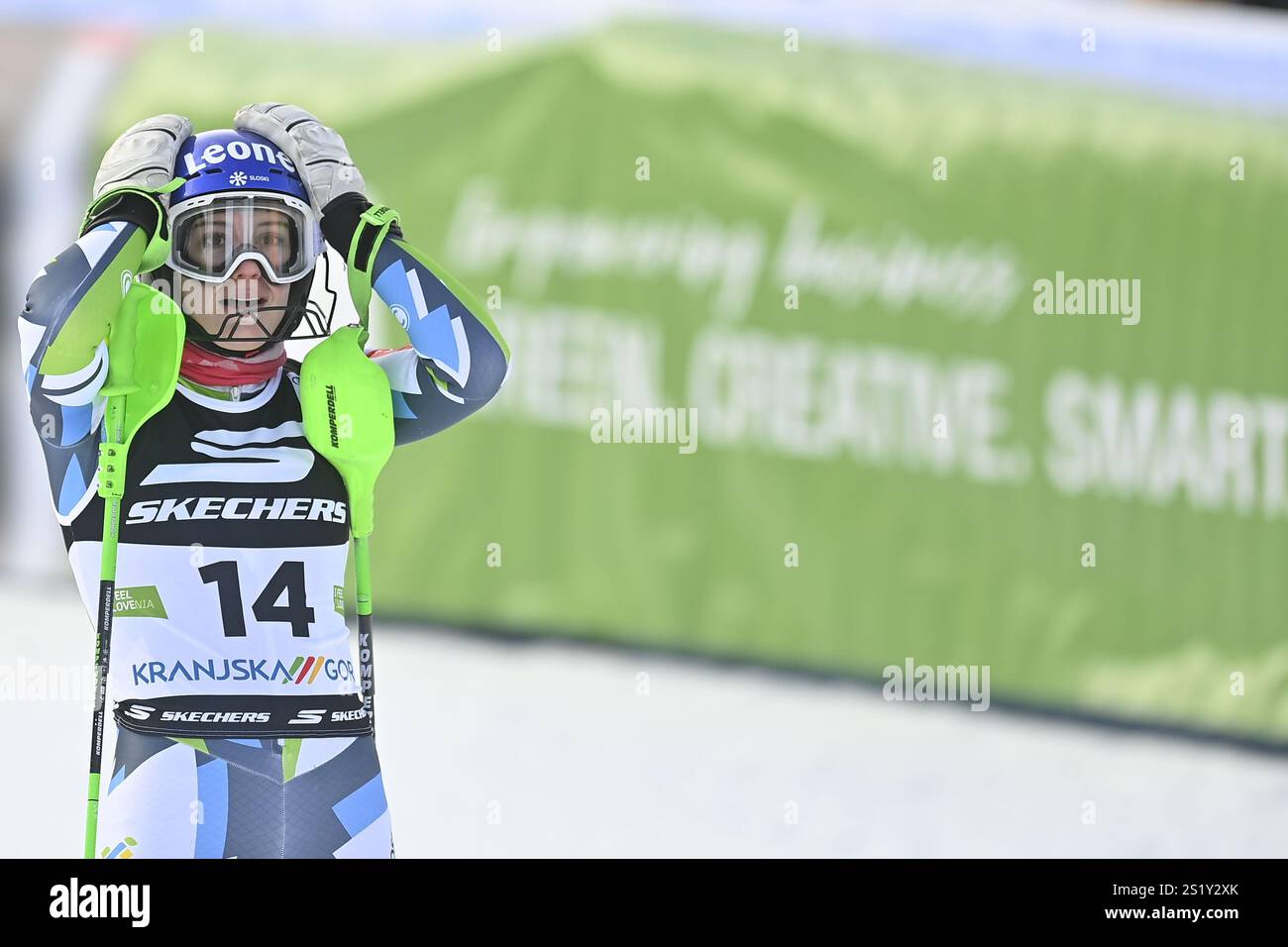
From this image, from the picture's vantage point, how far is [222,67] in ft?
22.0

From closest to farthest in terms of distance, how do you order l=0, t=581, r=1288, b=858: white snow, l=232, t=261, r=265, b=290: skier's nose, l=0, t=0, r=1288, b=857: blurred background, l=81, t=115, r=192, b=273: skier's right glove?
l=81, t=115, r=192, b=273: skier's right glove, l=232, t=261, r=265, b=290: skier's nose, l=0, t=581, r=1288, b=858: white snow, l=0, t=0, r=1288, b=857: blurred background

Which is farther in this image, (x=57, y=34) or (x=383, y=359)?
(x=57, y=34)

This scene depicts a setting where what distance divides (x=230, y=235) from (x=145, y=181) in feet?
0.50

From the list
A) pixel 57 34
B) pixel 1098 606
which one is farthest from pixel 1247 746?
pixel 57 34

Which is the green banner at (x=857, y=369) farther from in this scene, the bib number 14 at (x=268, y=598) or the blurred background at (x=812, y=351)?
the bib number 14 at (x=268, y=598)

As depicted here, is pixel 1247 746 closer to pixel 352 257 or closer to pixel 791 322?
pixel 791 322

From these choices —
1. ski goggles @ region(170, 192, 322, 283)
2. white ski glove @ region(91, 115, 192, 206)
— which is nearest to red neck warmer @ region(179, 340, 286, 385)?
ski goggles @ region(170, 192, 322, 283)

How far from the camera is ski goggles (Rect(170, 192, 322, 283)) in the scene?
2711mm

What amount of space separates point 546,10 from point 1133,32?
2266 millimetres

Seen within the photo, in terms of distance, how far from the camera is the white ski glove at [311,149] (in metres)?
2.79

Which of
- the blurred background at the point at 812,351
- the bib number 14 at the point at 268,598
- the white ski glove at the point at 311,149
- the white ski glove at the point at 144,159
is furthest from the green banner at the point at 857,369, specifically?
the bib number 14 at the point at 268,598

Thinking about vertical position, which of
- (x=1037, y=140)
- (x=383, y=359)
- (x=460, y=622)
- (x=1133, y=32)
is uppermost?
(x=1133, y=32)

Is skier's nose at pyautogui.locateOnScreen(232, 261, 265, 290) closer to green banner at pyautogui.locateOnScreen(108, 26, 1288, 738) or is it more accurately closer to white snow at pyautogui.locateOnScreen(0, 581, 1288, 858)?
white snow at pyautogui.locateOnScreen(0, 581, 1288, 858)
